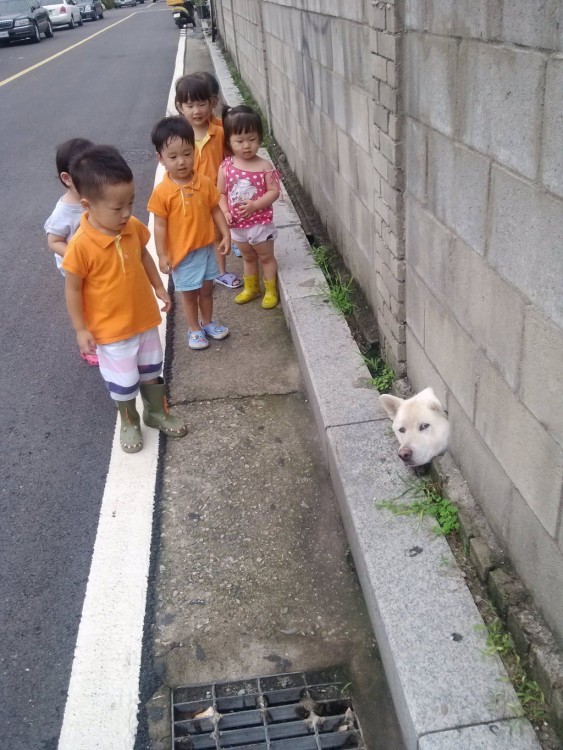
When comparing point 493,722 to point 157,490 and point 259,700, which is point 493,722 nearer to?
point 259,700

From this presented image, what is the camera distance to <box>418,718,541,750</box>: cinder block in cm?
189

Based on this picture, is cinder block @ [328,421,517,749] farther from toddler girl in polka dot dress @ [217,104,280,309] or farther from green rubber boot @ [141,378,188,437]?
toddler girl in polka dot dress @ [217,104,280,309]

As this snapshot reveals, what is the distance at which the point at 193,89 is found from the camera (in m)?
4.66

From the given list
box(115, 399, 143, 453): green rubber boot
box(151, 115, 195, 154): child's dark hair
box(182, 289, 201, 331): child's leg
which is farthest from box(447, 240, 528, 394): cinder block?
box(182, 289, 201, 331): child's leg

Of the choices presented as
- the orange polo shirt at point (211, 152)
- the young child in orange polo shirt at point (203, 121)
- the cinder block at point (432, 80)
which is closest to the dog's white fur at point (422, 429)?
the cinder block at point (432, 80)

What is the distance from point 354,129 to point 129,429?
2.16 meters

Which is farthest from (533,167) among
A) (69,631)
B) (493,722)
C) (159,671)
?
(69,631)

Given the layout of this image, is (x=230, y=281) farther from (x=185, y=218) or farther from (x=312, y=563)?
(x=312, y=563)

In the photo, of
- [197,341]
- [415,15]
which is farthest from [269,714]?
[197,341]

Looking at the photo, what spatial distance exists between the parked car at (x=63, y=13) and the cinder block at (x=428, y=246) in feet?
120

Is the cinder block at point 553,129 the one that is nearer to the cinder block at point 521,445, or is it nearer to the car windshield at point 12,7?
the cinder block at point 521,445

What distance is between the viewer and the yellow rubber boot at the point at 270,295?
5.03 metres

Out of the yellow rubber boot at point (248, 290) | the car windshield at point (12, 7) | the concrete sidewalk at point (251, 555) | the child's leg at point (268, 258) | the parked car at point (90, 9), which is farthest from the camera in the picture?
the parked car at point (90, 9)

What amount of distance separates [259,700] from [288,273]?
10.3 feet
